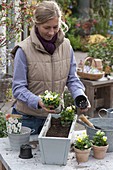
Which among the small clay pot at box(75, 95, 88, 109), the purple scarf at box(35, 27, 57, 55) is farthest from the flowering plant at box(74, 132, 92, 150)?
the purple scarf at box(35, 27, 57, 55)

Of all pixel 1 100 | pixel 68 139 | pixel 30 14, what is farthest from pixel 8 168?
pixel 1 100

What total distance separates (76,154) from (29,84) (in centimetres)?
59

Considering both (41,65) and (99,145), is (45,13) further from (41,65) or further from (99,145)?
(99,145)

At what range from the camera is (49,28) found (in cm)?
259

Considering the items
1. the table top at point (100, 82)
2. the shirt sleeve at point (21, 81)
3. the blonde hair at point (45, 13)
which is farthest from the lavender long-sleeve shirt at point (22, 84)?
the table top at point (100, 82)

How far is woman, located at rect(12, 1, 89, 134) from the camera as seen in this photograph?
2.57m

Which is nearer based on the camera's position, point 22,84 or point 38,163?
point 38,163

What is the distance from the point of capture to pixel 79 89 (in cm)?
277

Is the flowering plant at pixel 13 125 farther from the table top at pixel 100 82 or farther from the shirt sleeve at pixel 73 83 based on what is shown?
the table top at pixel 100 82

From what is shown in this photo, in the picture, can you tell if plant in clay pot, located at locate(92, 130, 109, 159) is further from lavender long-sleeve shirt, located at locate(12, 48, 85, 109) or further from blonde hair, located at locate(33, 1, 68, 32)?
blonde hair, located at locate(33, 1, 68, 32)

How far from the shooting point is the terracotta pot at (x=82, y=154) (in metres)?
2.34

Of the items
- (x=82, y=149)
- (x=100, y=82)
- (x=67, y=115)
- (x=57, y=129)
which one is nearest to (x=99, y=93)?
(x=100, y=82)

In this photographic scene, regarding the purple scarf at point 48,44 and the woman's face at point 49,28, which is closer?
the woman's face at point 49,28

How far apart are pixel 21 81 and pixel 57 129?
0.39 meters
